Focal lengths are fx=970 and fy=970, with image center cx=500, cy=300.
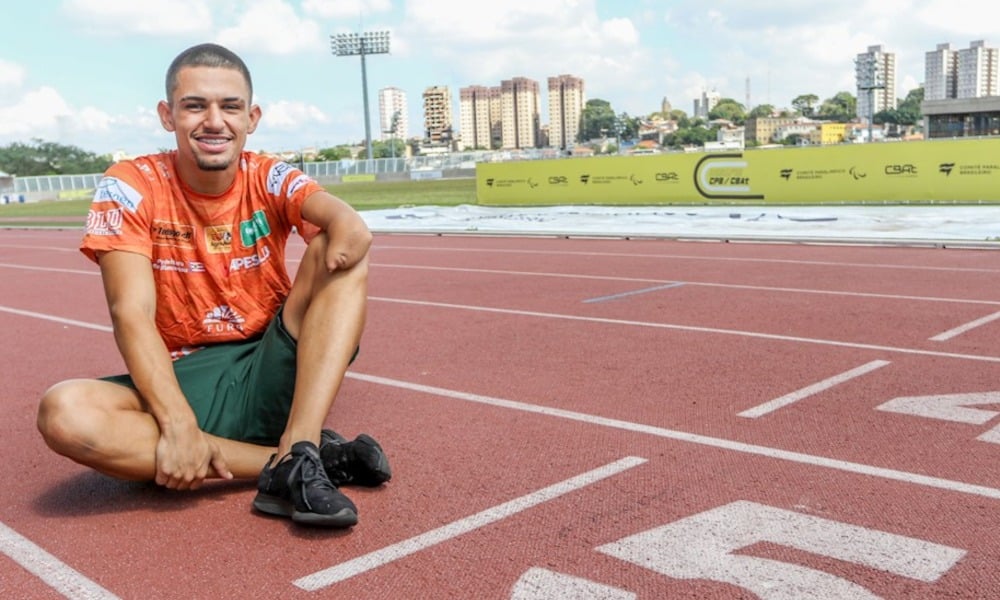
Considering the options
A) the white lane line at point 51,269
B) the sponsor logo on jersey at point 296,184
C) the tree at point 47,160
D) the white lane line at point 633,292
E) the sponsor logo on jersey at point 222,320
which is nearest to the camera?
the sponsor logo on jersey at point 296,184

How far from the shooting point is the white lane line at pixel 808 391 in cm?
491

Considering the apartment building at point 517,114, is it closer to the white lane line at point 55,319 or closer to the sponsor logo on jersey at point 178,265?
the white lane line at point 55,319

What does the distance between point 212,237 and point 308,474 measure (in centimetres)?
113

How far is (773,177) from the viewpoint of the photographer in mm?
20438

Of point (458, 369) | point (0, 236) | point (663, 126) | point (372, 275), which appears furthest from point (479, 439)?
point (663, 126)

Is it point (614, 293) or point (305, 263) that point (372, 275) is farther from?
point (305, 263)

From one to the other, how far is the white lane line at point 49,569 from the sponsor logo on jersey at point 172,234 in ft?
3.90

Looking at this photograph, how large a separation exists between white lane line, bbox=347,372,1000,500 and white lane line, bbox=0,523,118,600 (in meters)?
2.46

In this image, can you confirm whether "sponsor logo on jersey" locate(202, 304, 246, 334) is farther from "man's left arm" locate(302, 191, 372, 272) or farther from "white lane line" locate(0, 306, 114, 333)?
"white lane line" locate(0, 306, 114, 333)

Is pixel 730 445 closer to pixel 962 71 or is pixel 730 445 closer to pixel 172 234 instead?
pixel 172 234

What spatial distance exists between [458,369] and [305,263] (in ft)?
8.49

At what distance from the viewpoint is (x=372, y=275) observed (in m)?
12.3

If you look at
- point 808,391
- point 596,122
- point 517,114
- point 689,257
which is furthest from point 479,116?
point 808,391

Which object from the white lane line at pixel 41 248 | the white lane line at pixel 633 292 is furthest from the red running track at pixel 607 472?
the white lane line at pixel 41 248
